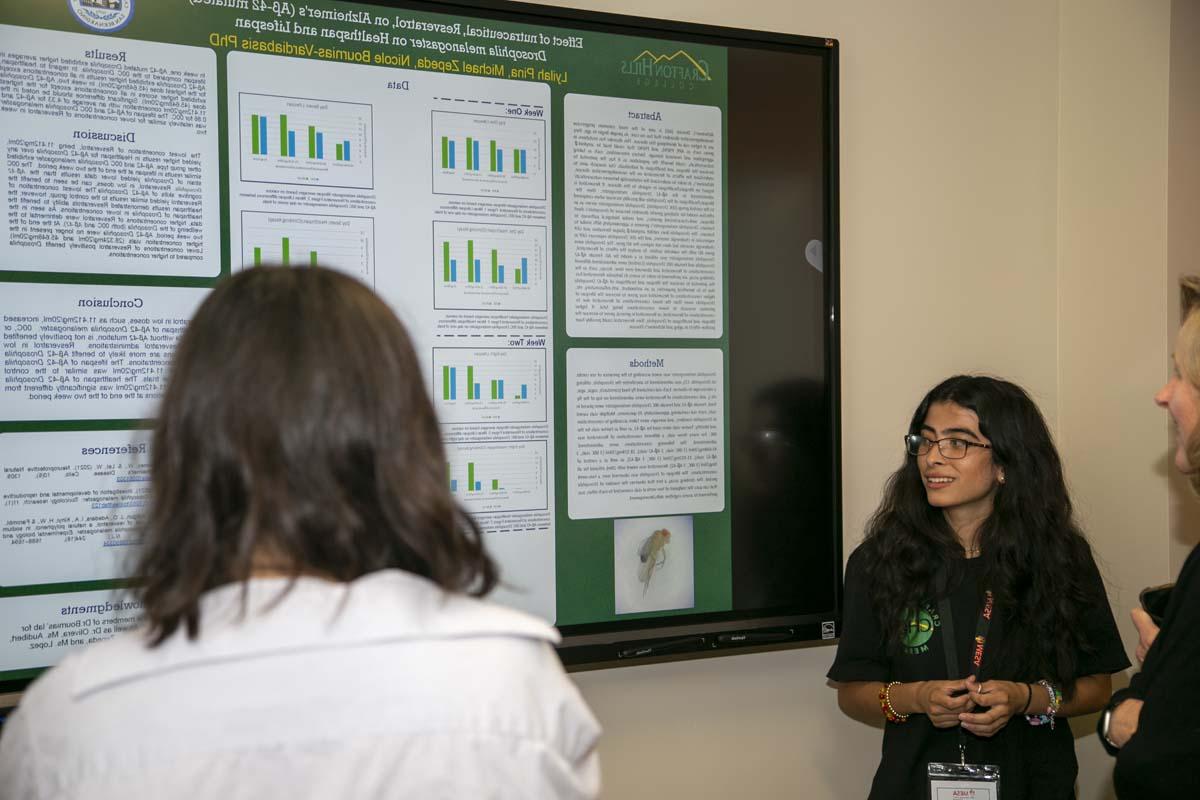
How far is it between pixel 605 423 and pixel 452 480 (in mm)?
411

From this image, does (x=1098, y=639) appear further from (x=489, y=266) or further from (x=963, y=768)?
(x=489, y=266)

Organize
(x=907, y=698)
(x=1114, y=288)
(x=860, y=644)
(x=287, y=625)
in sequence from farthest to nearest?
(x=1114, y=288), (x=860, y=644), (x=907, y=698), (x=287, y=625)

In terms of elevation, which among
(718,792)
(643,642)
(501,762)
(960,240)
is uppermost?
(960,240)

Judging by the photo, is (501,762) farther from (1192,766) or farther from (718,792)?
(718,792)

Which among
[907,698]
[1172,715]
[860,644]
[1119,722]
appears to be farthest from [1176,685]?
[860,644]

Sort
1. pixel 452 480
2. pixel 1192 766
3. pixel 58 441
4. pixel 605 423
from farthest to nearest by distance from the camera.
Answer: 1. pixel 605 423
2. pixel 452 480
3. pixel 58 441
4. pixel 1192 766

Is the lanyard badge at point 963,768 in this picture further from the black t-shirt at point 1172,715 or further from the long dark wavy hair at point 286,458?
the long dark wavy hair at point 286,458

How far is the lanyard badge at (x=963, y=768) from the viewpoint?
7.52ft

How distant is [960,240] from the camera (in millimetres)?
2979

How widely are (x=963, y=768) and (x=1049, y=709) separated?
0.78ft

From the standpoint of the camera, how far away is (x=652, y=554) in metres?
2.53

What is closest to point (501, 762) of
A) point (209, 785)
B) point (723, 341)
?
point (209, 785)

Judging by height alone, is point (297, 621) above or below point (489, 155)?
below

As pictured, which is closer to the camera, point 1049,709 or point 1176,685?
point 1176,685
